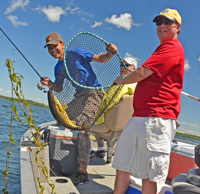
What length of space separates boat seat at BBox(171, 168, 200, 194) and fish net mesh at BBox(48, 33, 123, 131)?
1205 mm

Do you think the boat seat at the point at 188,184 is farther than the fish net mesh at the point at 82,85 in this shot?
No

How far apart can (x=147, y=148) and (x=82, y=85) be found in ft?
3.36

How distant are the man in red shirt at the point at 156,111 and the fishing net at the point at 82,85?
69 cm

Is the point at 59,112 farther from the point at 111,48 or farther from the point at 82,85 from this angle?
the point at 111,48

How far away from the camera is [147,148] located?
1.75 meters

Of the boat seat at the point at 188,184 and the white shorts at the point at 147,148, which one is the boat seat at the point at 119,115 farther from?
the boat seat at the point at 188,184

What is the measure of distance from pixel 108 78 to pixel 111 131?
35.3 inches

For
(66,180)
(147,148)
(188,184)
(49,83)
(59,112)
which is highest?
(49,83)

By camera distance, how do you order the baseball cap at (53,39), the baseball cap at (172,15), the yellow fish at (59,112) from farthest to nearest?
the baseball cap at (53,39) < the yellow fish at (59,112) < the baseball cap at (172,15)

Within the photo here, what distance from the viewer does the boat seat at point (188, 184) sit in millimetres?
1500

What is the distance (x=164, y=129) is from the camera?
1772mm

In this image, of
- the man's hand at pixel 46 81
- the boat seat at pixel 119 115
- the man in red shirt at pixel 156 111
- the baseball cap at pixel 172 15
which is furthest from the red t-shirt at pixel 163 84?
the boat seat at pixel 119 115

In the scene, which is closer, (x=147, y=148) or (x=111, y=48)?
(x=147, y=148)

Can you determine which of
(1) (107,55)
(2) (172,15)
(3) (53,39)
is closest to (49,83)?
(3) (53,39)
